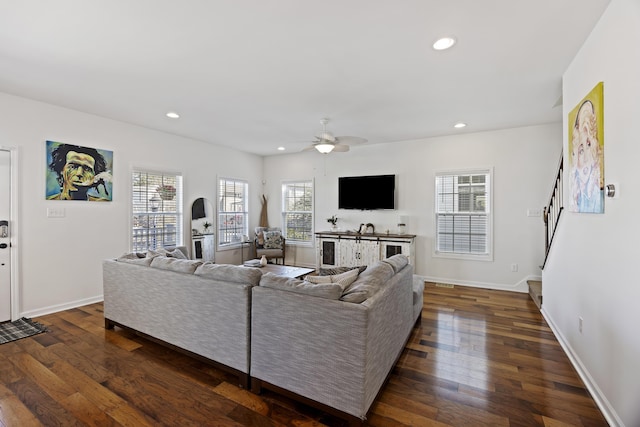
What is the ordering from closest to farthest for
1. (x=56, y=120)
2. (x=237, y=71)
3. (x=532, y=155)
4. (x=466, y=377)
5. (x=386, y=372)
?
(x=386, y=372)
(x=466, y=377)
(x=237, y=71)
(x=56, y=120)
(x=532, y=155)

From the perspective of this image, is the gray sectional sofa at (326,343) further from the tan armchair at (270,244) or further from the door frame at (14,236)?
the tan armchair at (270,244)

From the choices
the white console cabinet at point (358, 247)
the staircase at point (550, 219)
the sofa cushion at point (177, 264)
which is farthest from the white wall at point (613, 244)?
the sofa cushion at point (177, 264)

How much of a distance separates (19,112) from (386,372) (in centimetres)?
494

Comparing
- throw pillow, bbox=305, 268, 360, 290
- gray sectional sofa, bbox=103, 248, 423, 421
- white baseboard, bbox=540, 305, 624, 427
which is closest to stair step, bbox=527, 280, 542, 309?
white baseboard, bbox=540, 305, 624, 427

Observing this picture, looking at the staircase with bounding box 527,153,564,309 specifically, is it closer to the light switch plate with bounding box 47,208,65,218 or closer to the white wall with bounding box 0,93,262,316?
the white wall with bounding box 0,93,262,316

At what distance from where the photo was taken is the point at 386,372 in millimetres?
2227

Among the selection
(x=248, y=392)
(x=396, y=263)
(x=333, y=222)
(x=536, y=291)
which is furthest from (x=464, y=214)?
(x=248, y=392)

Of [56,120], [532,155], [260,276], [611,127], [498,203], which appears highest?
[56,120]

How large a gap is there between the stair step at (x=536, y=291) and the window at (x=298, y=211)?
4123mm

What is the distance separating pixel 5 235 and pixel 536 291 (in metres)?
6.83

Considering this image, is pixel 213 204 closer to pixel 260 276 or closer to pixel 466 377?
pixel 260 276

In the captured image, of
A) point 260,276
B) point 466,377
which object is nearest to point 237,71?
point 260,276

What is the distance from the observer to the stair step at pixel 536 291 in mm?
3982

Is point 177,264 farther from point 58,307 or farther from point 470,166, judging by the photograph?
point 470,166
